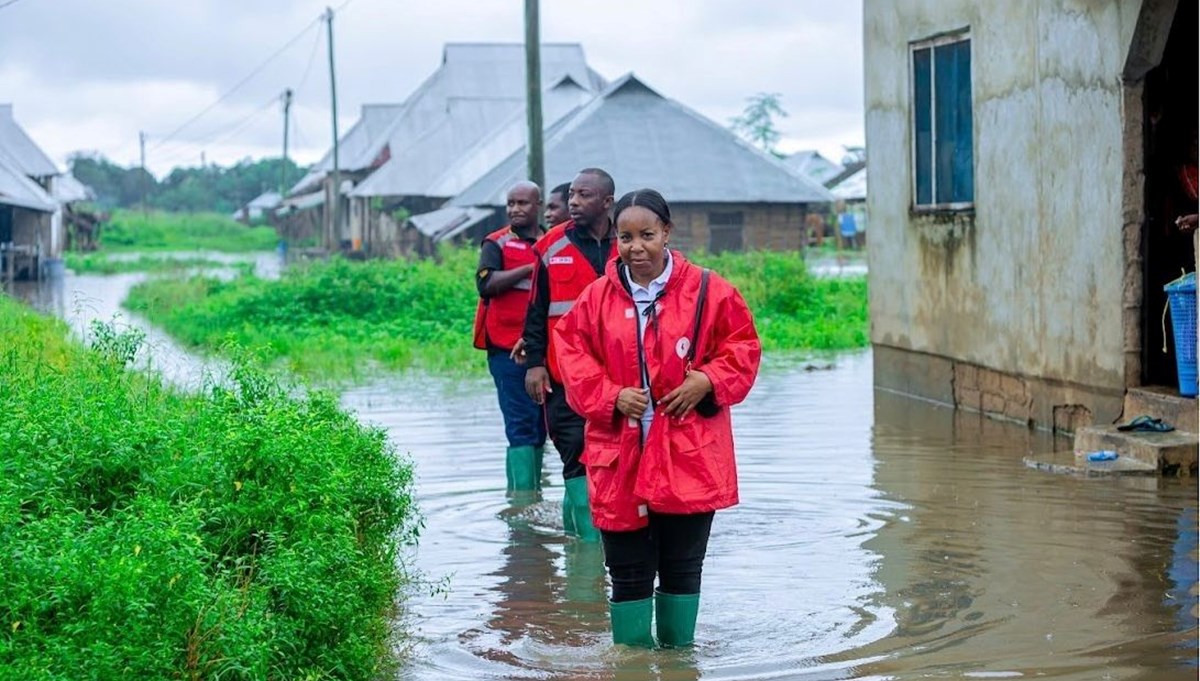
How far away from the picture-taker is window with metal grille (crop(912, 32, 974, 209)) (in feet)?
46.6

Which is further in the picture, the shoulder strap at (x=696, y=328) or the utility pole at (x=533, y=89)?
the utility pole at (x=533, y=89)

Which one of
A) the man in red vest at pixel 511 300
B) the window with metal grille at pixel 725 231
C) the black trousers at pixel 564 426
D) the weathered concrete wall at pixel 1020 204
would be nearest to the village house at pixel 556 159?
the window with metal grille at pixel 725 231

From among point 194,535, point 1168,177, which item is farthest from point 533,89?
point 194,535

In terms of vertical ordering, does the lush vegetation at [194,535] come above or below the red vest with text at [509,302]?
below

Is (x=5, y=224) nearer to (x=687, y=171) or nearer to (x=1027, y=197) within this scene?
(x=687, y=171)

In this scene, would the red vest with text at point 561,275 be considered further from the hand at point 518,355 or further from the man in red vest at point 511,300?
the man in red vest at point 511,300

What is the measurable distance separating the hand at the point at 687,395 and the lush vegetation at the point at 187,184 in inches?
5173

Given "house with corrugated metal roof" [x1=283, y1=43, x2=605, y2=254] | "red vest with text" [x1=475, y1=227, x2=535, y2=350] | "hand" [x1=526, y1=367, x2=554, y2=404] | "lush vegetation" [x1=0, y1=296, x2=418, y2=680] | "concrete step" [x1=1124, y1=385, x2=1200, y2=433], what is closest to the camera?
"lush vegetation" [x1=0, y1=296, x2=418, y2=680]

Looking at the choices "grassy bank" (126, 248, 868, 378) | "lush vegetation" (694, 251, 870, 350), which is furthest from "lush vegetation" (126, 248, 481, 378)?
"lush vegetation" (694, 251, 870, 350)

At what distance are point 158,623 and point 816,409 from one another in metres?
11.0

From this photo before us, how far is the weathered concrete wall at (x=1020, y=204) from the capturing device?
11906mm

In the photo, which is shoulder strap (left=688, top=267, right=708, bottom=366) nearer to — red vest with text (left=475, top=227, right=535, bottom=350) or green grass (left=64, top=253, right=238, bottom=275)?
red vest with text (left=475, top=227, right=535, bottom=350)

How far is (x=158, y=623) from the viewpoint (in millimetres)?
4707

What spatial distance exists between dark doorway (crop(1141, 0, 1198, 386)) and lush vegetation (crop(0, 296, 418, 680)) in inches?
235
